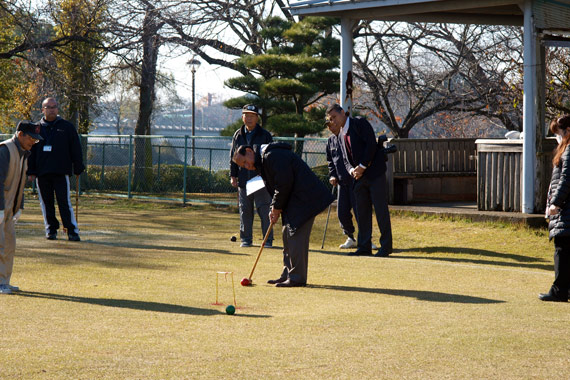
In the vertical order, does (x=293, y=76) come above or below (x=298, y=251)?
above

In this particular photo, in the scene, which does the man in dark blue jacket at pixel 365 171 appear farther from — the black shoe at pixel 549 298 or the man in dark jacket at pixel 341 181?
the black shoe at pixel 549 298

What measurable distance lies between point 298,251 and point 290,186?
67 cm

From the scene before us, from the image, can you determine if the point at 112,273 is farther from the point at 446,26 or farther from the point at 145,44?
the point at 446,26

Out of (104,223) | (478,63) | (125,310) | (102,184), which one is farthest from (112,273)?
(478,63)

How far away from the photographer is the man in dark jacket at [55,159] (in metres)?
12.6

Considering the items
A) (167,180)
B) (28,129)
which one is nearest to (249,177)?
(28,129)

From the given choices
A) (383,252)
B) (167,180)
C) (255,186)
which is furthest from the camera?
(167,180)

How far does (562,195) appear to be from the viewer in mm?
7883

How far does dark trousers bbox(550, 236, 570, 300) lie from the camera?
802cm

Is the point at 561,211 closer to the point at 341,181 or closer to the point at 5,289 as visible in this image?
the point at 341,181

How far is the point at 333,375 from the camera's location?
16.9 ft

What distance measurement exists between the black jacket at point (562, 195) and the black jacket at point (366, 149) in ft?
11.9

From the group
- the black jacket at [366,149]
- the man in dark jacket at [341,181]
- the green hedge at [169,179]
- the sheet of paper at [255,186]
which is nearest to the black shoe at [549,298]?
the sheet of paper at [255,186]

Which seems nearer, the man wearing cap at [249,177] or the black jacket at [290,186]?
the black jacket at [290,186]
